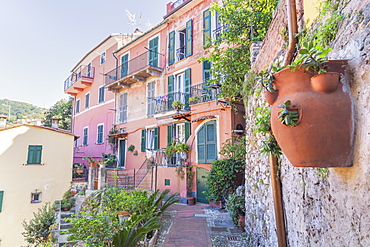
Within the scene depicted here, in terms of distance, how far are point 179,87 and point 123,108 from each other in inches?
225

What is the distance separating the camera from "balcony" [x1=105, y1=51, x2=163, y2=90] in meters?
13.8

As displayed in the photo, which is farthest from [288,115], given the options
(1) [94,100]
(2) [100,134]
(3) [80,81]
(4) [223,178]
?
(3) [80,81]

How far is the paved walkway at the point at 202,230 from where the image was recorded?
5.23 meters

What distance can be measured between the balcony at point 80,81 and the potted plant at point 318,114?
71.5 feet

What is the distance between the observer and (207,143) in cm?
977

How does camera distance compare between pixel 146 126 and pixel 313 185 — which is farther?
pixel 146 126

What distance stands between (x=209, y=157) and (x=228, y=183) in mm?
1786

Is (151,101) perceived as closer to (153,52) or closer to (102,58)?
(153,52)

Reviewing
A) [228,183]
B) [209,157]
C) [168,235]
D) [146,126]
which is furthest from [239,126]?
[146,126]

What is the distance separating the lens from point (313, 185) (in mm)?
2213

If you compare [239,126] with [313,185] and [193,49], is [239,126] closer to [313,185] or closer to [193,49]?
[193,49]

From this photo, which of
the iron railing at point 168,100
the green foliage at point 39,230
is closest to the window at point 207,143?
the iron railing at point 168,100

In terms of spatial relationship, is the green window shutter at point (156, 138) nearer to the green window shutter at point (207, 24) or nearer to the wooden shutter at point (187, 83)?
the wooden shutter at point (187, 83)

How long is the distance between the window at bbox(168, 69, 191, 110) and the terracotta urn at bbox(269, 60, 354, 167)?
9836 mm
